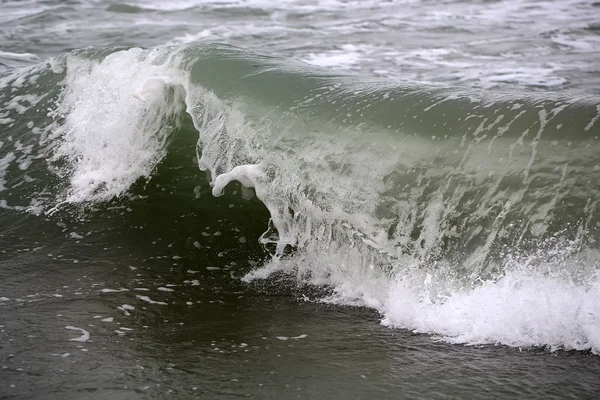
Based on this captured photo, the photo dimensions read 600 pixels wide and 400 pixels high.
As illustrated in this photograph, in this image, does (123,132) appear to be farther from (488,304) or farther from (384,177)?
(488,304)

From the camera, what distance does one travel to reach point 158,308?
425cm

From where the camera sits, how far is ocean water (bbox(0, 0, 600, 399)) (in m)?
3.52

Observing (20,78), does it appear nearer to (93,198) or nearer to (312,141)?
(93,198)

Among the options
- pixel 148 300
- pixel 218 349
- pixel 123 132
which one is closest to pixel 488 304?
pixel 218 349

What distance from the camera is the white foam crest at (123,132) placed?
20.2 feet

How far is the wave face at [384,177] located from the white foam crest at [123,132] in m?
0.01

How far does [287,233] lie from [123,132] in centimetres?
200

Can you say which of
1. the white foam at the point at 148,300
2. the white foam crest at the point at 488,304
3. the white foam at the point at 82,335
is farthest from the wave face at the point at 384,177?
the white foam at the point at 82,335

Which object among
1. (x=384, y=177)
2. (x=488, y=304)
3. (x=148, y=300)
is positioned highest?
(x=384, y=177)

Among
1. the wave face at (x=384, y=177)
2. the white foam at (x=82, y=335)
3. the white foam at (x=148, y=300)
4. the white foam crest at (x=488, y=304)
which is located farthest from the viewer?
the white foam at (x=148, y=300)

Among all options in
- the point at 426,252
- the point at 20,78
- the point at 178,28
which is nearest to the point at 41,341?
the point at 426,252

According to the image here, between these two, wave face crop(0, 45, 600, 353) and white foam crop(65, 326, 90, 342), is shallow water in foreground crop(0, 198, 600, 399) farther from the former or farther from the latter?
wave face crop(0, 45, 600, 353)

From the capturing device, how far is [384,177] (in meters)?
4.72

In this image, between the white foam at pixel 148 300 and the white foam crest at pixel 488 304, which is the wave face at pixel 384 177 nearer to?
the white foam crest at pixel 488 304
